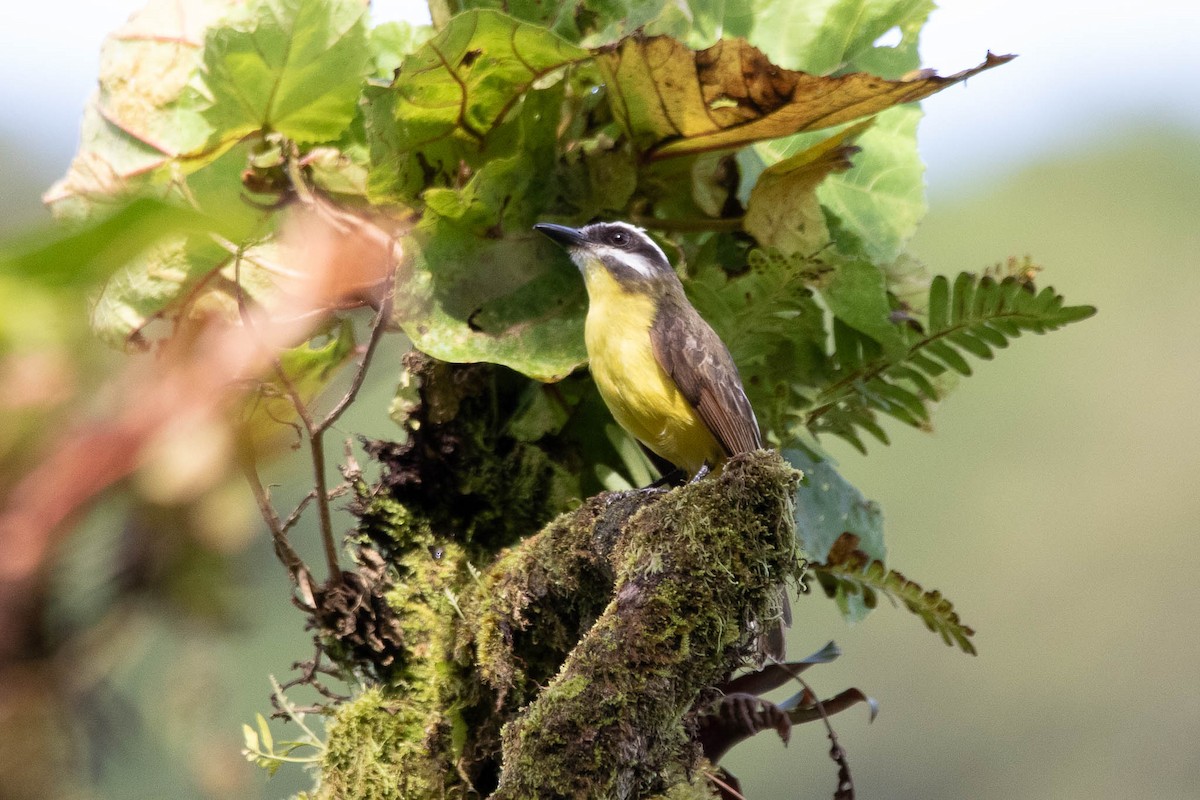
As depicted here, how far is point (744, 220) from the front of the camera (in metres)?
2.46

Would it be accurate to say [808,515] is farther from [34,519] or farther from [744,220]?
[34,519]

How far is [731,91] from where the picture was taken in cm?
219

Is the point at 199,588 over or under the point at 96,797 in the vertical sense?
over

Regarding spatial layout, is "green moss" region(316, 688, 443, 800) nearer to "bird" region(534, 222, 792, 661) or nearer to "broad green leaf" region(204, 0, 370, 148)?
"bird" region(534, 222, 792, 661)

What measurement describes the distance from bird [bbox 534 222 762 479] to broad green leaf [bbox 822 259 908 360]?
0.32m

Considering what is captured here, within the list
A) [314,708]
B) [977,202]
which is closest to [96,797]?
[314,708]

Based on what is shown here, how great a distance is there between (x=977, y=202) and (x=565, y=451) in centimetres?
1922

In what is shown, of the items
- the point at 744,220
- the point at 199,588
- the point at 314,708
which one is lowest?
the point at 314,708

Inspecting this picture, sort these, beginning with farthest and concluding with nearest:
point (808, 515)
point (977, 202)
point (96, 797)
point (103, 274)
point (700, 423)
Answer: point (977, 202) < point (700, 423) < point (808, 515) < point (96, 797) < point (103, 274)

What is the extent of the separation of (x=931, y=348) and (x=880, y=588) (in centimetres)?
56

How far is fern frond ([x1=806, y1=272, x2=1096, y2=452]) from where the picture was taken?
2369 mm

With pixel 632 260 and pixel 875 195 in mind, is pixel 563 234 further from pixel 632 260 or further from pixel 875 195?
pixel 875 195

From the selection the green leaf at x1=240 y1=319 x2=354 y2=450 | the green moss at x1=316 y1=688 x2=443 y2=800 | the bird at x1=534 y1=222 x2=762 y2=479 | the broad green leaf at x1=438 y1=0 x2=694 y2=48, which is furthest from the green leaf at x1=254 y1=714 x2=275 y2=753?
the broad green leaf at x1=438 y1=0 x2=694 y2=48

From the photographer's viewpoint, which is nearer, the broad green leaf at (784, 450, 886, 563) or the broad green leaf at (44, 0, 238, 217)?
the broad green leaf at (44, 0, 238, 217)
